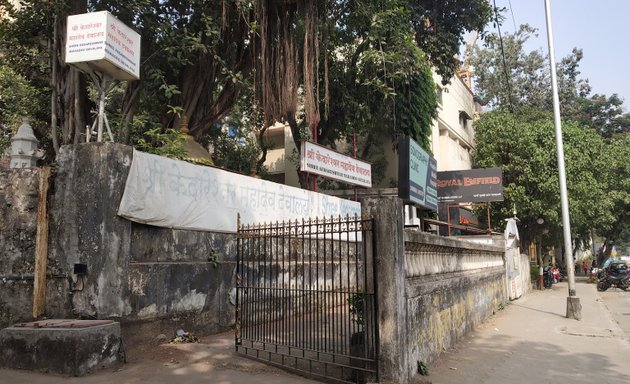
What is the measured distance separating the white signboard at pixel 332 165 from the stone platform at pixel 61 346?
6.45m

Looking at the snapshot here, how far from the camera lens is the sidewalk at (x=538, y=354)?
21.7 feet

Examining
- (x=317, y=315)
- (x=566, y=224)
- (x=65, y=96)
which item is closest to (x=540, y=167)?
(x=566, y=224)

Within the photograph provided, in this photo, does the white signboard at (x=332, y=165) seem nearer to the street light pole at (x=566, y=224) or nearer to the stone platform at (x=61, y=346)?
the street light pole at (x=566, y=224)

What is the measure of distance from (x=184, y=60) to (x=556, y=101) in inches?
397

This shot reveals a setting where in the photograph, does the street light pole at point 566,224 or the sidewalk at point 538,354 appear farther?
the street light pole at point 566,224

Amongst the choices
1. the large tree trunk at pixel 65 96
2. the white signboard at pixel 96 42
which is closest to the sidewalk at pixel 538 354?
the white signboard at pixel 96 42

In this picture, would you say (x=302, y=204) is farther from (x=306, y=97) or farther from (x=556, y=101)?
(x=556, y=101)

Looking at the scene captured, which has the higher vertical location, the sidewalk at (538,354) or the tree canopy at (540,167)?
the tree canopy at (540,167)

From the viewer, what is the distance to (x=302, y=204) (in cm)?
1069

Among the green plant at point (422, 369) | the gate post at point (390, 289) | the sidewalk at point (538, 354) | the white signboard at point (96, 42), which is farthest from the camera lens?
the white signboard at point (96, 42)

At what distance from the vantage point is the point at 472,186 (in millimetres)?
19688

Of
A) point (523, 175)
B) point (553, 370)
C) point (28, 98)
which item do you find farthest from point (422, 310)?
point (523, 175)

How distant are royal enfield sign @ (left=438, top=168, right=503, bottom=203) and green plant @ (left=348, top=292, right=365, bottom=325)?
14929 millimetres

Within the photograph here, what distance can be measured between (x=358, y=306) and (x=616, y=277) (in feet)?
77.9
